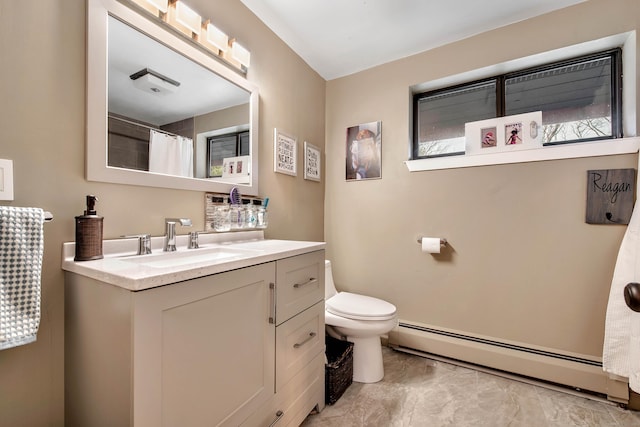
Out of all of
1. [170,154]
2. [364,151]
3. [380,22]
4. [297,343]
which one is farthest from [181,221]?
[380,22]

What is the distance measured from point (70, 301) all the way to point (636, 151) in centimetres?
274

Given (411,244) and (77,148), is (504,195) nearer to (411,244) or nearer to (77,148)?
(411,244)

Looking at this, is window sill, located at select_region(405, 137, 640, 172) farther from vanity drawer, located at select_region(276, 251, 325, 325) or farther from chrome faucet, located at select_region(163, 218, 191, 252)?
chrome faucet, located at select_region(163, 218, 191, 252)

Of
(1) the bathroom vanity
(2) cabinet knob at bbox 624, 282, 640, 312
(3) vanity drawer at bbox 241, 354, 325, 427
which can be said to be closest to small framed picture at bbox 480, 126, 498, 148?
(2) cabinet knob at bbox 624, 282, 640, 312

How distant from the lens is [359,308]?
68.6 inches

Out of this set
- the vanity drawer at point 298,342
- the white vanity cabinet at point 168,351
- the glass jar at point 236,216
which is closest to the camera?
the white vanity cabinet at point 168,351

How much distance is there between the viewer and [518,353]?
176 centimetres

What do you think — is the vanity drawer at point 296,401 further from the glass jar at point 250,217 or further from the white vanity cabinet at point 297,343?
the glass jar at point 250,217

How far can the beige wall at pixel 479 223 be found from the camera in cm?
162

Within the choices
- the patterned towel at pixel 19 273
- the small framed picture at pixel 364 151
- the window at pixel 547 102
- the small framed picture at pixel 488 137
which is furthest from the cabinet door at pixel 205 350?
the window at pixel 547 102

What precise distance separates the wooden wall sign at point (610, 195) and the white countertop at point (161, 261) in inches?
64.7

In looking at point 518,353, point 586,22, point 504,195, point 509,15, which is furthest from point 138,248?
point 586,22

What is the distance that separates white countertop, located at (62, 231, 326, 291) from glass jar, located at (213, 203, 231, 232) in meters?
0.05

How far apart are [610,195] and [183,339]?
2267 mm
